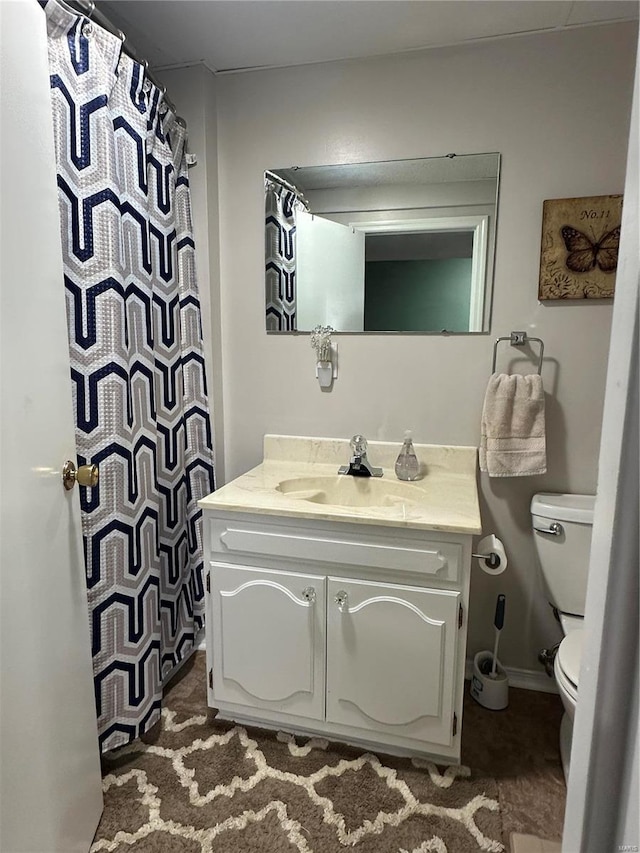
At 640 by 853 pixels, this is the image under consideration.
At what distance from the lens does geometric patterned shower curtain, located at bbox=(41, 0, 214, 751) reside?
1.31 metres

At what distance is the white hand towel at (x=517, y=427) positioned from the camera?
168 centimetres

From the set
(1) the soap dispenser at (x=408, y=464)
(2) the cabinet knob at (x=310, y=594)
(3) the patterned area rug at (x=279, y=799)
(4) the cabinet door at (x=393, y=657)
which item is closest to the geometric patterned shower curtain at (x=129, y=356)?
(3) the patterned area rug at (x=279, y=799)

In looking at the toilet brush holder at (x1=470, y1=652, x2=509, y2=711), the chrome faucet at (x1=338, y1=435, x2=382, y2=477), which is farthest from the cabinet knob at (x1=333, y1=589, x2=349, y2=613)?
the toilet brush holder at (x1=470, y1=652, x2=509, y2=711)

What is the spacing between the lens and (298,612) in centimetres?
150

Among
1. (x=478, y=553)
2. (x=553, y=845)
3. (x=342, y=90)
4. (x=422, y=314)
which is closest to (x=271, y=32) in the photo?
(x=342, y=90)

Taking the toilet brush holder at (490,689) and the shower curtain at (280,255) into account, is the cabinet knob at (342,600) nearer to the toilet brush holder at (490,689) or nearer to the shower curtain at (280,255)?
the toilet brush holder at (490,689)

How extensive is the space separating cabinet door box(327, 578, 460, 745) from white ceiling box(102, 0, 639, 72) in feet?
5.66

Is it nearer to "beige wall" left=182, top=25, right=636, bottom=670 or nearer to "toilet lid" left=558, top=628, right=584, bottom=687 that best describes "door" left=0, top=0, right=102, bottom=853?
"beige wall" left=182, top=25, right=636, bottom=670

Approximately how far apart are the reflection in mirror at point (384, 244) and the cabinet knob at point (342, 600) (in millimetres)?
959

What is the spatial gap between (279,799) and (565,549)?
116 cm

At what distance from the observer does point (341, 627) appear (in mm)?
1478

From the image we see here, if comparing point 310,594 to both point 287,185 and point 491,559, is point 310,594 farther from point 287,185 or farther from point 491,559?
point 287,185

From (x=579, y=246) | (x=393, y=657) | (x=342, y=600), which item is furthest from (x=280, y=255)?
(x=393, y=657)

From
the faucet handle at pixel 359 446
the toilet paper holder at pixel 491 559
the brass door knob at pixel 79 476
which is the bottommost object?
the toilet paper holder at pixel 491 559
